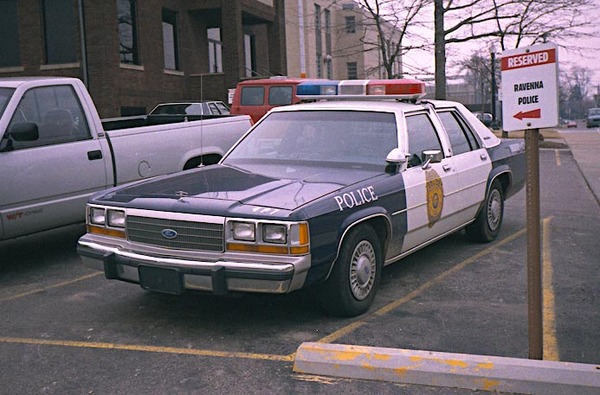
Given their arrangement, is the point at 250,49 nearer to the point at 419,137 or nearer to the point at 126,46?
the point at 126,46

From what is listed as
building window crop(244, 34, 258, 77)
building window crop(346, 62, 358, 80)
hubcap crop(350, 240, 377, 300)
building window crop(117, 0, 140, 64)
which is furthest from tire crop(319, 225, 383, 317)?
building window crop(346, 62, 358, 80)

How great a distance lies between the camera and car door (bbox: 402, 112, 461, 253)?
6.35 m

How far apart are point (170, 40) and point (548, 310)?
75.3 ft

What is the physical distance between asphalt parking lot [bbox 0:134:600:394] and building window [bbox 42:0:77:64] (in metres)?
16.0

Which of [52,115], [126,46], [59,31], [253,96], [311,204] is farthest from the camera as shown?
[126,46]

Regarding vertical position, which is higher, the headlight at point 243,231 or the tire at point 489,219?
the headlight at point 243,231

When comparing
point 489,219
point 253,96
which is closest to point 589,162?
point 253,96

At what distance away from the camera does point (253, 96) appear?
1875 cm

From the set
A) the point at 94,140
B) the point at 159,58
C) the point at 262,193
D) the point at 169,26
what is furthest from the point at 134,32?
the point at 262,193

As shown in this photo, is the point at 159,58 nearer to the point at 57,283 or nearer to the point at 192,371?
the point at 57,283

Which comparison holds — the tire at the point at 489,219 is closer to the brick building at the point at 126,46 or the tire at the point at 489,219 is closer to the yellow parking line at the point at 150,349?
the yellow parking line at the point at 150,349

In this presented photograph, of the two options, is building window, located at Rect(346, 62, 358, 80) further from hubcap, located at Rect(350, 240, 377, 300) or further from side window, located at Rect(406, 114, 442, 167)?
hubcap, located at Rect(350, 240, 377, 300)

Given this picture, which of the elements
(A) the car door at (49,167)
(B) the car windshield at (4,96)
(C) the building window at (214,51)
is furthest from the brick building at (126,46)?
(B) the car windshield at (4,96)

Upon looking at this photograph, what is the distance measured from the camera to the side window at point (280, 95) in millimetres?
18188
